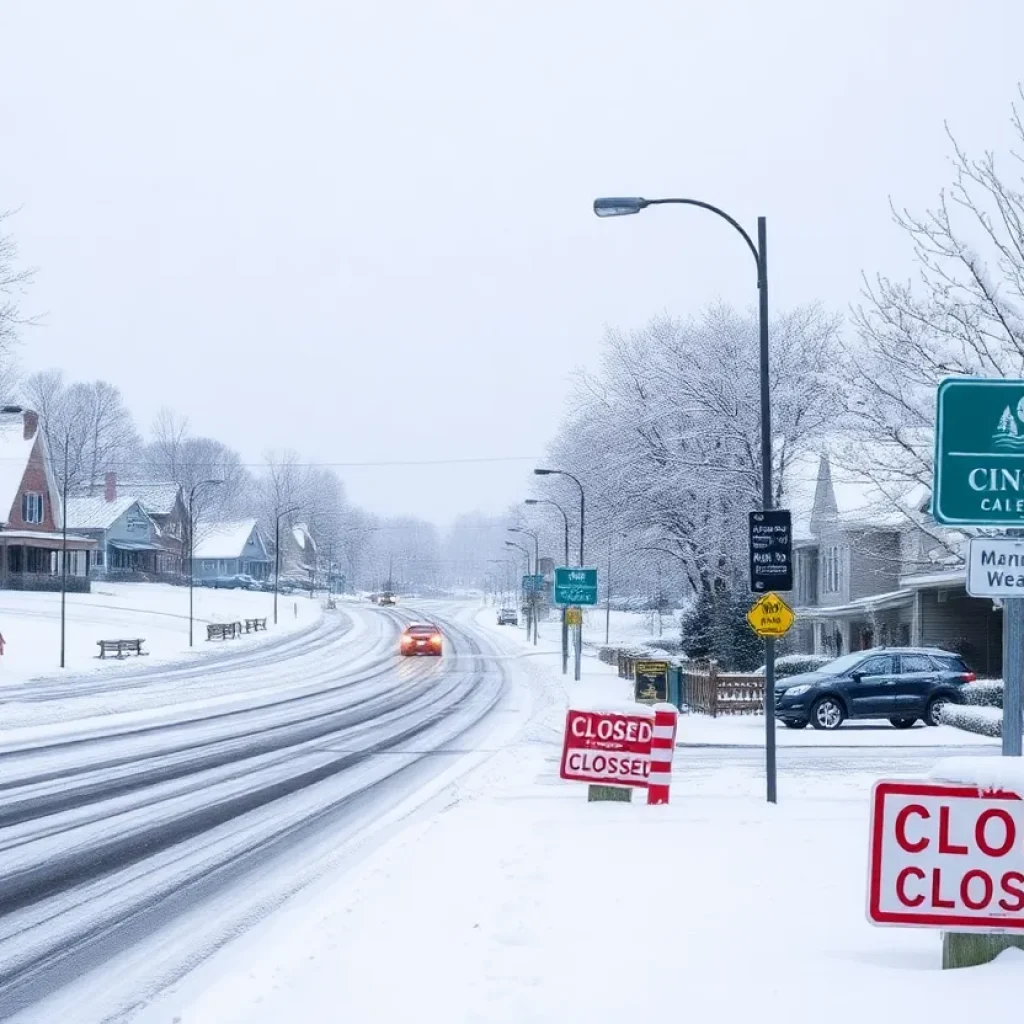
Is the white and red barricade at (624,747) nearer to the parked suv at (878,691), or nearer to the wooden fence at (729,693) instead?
the parked suv at (878,691)

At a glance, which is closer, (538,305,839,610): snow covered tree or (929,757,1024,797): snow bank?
(929,757,1024,797): snow bank

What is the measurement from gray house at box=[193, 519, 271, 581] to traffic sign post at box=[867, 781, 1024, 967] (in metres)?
123

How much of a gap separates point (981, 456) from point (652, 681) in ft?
81.5

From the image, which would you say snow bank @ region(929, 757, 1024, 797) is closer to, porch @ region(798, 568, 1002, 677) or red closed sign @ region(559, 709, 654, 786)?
red closed sign @ region(559, 709, 654, 786)

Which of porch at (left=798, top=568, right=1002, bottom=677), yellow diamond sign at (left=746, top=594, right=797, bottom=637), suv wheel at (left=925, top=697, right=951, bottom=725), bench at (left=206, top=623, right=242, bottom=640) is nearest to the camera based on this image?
yellow diamond sign at (left=746, top=594, right=797, bottom=637)

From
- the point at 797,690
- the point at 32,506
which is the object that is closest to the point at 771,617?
the point at 797,690

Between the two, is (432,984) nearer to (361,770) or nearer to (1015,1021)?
(1015,1021)

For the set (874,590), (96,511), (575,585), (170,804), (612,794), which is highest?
(96,511)

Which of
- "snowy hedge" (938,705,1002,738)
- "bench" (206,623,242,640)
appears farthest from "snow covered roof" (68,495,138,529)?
"snowy hedge" (938,705,1002,738)

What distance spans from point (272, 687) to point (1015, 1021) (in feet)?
113

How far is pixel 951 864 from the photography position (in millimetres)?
6023

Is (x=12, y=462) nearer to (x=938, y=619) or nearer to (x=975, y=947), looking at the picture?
(x=938, y=619)

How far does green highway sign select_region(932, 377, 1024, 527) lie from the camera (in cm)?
671

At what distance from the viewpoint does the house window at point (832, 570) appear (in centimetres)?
4953
